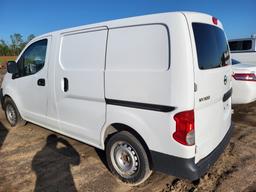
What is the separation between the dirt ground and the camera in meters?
3.26

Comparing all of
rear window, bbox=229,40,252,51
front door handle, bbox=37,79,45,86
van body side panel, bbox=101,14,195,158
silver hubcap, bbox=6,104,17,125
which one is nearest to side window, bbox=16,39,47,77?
front door handle, bbox=37,79,45,86

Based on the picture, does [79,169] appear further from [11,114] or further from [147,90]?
[11,114]

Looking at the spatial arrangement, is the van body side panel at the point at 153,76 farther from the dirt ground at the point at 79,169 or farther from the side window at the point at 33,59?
the side window at the point at 33,59

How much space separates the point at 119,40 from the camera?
10.1 ft

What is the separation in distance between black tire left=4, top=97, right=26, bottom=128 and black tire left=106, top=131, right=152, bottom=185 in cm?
302

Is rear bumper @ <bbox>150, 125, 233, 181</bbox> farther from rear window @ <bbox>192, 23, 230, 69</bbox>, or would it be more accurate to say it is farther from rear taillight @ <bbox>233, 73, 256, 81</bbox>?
rear taillight @ <bbox>233, 73, 256, 81</bbox>

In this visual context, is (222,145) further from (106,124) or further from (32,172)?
(32,172)

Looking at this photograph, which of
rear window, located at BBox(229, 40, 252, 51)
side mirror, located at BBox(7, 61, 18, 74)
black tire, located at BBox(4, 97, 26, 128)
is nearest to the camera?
side mirror, located at BBox(7, 61, 18, 74)

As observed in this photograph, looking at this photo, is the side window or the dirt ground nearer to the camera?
the dirt ground

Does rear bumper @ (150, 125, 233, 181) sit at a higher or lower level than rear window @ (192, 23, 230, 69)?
lower

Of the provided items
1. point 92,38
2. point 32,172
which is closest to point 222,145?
point 92,38

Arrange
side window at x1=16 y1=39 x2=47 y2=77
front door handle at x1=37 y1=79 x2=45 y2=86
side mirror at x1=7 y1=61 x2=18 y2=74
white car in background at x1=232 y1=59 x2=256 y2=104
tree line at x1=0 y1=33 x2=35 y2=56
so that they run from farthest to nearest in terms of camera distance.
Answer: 1. tree line at x1=0 y1=33 x2=35 y2=56
2. white car in background at x1=232 y1=59 x2=256 y2=104
3. side mirror at x1=7 y1=61 x2=18 y2=74
4. side window at x1=16 y1=39 x2=47 y2=77
5. front door handle at x1=37 y1=79 x2=45 y2=86

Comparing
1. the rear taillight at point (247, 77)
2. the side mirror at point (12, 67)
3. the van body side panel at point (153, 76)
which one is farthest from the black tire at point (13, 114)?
the rear taillight at point (247, 77)

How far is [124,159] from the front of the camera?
11.1 feet
